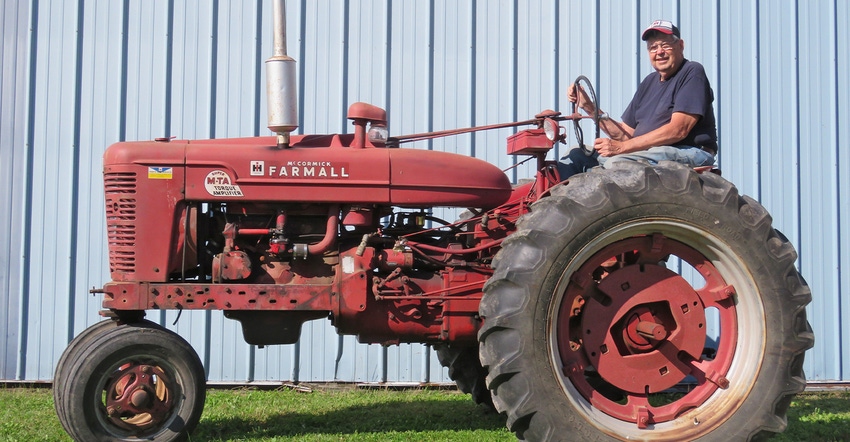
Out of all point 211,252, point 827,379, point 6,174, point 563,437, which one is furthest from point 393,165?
point 827,379

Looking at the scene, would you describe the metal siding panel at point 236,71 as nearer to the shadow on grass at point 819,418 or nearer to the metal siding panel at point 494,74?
the metal siding panel at point 494,74

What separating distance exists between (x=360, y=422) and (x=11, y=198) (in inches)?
143

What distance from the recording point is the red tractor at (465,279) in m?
3.76

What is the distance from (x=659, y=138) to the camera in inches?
173

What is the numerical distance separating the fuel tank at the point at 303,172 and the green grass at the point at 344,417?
146 centimetres

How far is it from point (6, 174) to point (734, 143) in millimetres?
6319

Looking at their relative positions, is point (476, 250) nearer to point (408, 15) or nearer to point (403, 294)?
point (403, 294)

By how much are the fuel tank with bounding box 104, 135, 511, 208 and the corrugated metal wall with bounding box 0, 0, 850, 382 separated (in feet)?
7.86

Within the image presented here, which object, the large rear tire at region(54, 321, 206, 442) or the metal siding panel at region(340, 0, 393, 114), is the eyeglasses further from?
the large rear tire at region(54, 321, 206, 442)

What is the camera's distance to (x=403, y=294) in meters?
4.24

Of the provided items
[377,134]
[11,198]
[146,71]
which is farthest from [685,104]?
[11,198]

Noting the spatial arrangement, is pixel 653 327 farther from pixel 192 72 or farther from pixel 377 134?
pixel 192 72

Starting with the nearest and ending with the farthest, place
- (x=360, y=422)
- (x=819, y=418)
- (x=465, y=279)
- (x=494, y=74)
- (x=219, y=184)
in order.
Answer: (x=219, y=184), (x=465, y=279), (x=360, y=422), (x=819, y=418), (x=494, y=74)

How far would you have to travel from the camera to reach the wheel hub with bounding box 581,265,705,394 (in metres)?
3.97
